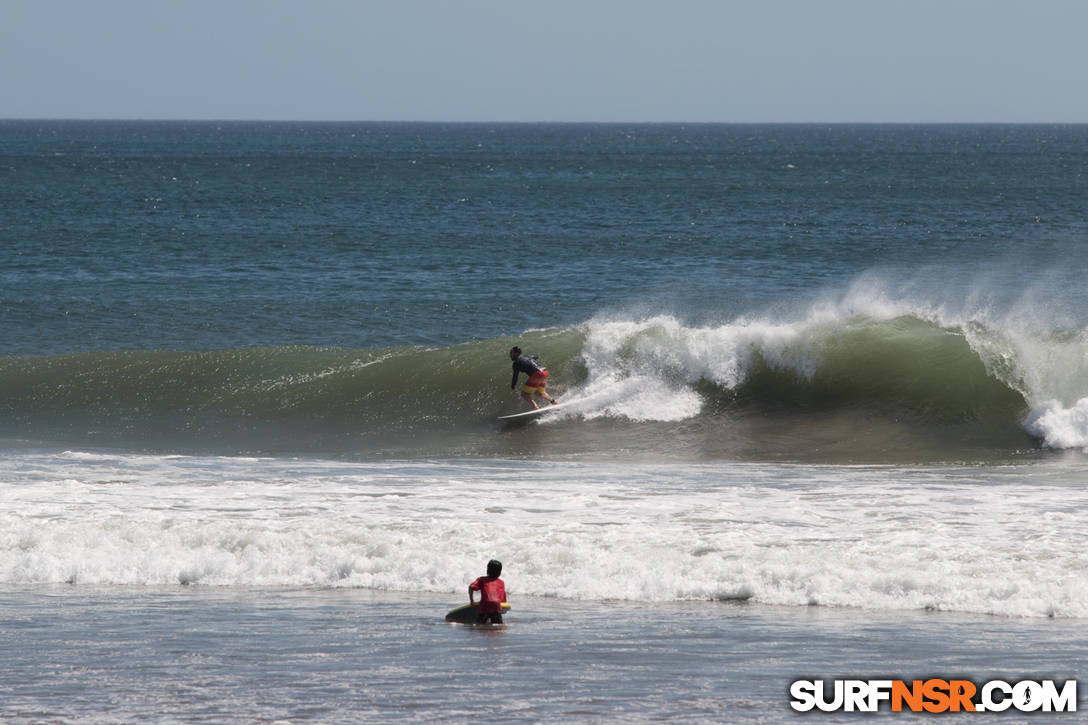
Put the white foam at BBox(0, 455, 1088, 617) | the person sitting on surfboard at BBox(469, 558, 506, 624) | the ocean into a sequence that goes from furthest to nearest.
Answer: the white foam at BBox(0, 455, 1088, 617) < the person sitting on surfboard at BBox(469, 558, 506, 624) < the ocean

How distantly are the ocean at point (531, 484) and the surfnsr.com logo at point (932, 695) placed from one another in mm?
140

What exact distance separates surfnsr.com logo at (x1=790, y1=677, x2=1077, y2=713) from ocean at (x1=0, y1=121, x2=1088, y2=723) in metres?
0.14

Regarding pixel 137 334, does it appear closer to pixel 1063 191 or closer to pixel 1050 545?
pixel 1050 545

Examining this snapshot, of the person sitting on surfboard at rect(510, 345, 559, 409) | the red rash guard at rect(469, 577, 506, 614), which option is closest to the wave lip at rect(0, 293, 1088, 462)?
the person sitting on surfboard at rect(510, 345, 559, 409)

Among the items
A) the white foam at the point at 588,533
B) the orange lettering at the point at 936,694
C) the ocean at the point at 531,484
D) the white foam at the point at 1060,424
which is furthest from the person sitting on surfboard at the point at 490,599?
the white foam at the point at 1060,424

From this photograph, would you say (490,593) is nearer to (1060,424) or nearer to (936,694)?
(936,694)

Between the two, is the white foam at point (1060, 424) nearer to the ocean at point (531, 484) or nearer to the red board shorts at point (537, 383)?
the ocean at point (531, 484)

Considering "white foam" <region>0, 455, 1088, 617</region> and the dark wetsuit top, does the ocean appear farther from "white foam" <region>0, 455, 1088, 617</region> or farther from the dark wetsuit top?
the dark wetsuit top

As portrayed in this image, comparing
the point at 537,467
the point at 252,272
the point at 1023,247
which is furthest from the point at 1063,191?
the point at 537,467

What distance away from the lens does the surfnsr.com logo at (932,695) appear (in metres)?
8.02

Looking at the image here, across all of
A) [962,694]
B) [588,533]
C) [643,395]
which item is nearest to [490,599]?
[588,533]

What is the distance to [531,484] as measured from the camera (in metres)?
15.4

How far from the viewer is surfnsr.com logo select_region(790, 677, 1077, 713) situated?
802 centimetres

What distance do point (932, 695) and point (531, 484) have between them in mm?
7689
